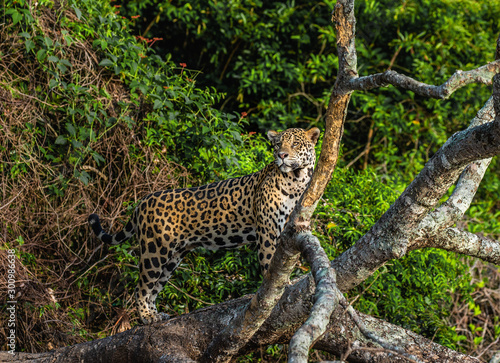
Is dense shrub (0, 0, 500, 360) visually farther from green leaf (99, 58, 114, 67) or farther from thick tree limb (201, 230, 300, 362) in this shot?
thick tree limb (201, 230, 300, 362)

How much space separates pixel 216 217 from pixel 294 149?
3.11ft

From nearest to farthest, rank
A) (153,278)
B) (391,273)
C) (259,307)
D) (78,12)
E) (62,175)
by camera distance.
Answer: (259,307) < (153,278) < (391,273) < (62,175) < (78,12)

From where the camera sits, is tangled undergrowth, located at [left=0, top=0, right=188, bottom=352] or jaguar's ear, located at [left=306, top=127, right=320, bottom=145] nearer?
jaguar's ear, located at [left=306, top=127, right=320, bottom=145]

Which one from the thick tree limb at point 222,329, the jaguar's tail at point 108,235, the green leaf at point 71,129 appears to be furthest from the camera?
the green leaf at point 71,129

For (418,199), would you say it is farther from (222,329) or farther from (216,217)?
(216,217)

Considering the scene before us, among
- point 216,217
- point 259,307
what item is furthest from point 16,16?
point 259,307

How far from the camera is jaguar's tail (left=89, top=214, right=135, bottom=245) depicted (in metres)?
5.91

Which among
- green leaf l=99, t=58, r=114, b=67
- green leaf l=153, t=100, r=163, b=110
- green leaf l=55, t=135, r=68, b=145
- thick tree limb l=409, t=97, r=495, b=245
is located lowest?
green leaf l=55, t=135, r=68, b=145

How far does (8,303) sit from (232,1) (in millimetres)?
5915

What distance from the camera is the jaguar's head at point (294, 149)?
5742mm

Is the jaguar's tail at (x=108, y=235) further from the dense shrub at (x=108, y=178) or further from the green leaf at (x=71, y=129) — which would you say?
the green leaf at (x=71, y=129)

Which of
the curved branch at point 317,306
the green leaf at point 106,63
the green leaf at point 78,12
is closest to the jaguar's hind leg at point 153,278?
the green leaf at point 106,63

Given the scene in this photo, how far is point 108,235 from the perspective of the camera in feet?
19.6

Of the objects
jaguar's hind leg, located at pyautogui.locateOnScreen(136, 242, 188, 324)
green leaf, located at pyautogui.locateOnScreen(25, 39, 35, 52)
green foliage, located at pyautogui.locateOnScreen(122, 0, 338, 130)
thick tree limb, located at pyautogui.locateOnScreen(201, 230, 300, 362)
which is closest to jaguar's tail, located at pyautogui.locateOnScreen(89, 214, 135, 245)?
jaguar's hind leg, located at pyautogui.locateOnScreen(136, 242, 188, 324)
